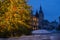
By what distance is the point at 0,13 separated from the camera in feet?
79.1

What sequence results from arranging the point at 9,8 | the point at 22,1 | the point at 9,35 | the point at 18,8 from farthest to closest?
the point at 9,35, the point at 22,1, the point at 18,8, the point at 9,8

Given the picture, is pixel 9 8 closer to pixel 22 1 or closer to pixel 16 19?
pixel 16 19

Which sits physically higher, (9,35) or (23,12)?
(23,12)

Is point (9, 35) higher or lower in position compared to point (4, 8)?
lower

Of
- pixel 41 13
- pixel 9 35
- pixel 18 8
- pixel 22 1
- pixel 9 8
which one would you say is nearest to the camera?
pixel 9 8

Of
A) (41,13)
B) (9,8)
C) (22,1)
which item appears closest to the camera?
(9,8)

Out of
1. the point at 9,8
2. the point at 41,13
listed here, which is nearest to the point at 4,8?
the point at 9,8

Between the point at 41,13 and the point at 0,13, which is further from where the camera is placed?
the point at 41,13

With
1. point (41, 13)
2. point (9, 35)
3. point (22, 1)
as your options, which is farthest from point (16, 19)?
point (41, 13)

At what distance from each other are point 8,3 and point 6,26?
2667 millimetres

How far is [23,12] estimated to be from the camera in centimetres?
2664

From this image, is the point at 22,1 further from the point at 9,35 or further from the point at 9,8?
the point at 9,35

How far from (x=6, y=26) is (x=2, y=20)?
0.97 metres

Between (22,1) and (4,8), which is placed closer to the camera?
(4,8)
